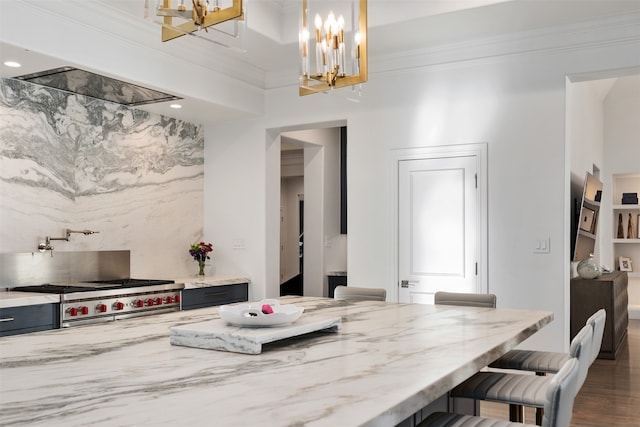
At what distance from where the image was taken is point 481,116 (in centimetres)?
494

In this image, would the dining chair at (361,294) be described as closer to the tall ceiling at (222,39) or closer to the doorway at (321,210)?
the tall ceiling at (222,39)

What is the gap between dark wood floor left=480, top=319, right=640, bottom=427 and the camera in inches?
155

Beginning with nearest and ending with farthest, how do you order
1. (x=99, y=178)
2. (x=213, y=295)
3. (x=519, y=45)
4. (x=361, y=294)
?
(x=361, y=294), (x=519, y=45), (x=99, y=178), (x=213, y=295)

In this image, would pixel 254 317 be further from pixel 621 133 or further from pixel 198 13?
pixel 621 133

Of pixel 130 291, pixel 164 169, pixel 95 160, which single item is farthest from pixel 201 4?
pixel 164 169

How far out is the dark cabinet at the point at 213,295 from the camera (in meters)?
5.07

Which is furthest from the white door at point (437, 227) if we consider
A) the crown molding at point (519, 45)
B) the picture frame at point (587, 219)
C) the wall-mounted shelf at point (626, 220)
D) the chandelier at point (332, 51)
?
the wall-mounted shelf at point (626, 220)

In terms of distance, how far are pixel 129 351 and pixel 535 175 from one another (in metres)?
3.60

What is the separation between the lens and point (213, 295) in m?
5.39

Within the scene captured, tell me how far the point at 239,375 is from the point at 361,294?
2.31m

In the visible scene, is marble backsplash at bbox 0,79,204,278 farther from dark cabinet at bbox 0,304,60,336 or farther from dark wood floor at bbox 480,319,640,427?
dark wood floor at bbox 480,319,640,427

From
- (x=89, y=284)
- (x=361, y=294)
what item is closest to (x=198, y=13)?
(x=361, y=294)

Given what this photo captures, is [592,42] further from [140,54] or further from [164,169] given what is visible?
[164,169]

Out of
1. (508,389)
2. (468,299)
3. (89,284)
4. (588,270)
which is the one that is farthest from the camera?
(588,270)
